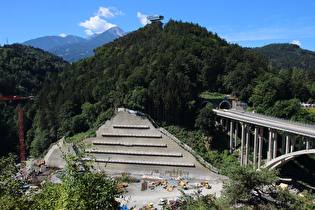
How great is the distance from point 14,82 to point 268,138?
9538 cm

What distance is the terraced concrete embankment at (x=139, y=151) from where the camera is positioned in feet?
125

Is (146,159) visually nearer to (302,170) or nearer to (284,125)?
(284,125)

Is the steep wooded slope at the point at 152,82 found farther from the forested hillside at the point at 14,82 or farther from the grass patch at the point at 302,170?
the grass patch at the point at 302,170

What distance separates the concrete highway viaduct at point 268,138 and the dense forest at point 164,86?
5073mm

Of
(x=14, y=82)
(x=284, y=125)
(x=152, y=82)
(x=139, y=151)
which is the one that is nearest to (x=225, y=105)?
(x=284, y=125)

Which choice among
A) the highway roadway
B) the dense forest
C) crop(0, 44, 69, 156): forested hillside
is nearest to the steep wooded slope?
the dense forest

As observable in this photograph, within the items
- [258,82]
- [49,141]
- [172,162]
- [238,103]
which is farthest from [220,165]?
[49,141]

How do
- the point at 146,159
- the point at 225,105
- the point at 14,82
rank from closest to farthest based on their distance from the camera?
the point at 146,159, the point at 225,105, the point at 14,82

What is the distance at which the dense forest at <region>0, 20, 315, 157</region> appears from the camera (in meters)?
44.8

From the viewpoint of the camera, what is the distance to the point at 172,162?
38781 millimetres

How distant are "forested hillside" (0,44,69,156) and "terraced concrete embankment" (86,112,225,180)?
34563 mm

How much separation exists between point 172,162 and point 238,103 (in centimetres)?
2065

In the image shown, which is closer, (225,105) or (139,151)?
(139,151)

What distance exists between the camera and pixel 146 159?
3997cm
